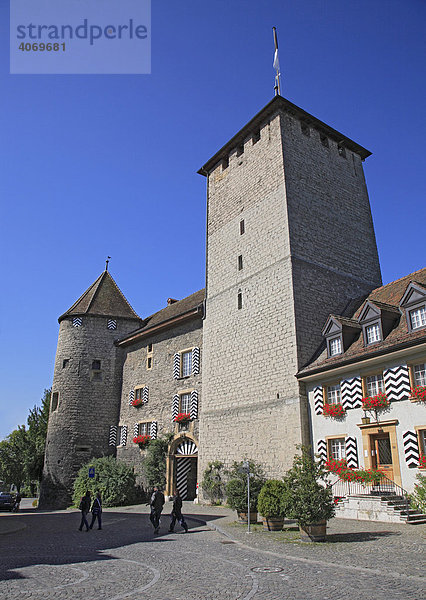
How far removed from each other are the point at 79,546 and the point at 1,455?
133ft

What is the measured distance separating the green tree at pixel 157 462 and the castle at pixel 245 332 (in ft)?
1.35

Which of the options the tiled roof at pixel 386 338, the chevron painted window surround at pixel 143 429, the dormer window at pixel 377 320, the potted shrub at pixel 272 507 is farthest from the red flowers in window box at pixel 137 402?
the potted shrub at pixel 272 507

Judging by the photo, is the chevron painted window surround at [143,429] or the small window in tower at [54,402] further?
the small window in tower at [54,402]

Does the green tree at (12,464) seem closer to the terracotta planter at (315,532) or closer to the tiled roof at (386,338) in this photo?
the tiled roof at (386,338)

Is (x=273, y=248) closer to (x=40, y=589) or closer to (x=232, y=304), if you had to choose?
(x=232, y=304)

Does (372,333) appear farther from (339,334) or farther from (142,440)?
(142,440)

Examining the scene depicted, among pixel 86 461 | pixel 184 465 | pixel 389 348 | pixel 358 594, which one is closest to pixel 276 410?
pixel 389 348

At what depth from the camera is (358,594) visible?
5.46 metres

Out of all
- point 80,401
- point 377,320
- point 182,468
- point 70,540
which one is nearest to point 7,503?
point 80,401

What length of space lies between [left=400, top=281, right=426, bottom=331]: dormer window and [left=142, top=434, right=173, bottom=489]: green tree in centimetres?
1305

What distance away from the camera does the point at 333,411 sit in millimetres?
15305

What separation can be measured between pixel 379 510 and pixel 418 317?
5783mm

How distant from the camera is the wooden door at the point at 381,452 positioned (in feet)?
45.4

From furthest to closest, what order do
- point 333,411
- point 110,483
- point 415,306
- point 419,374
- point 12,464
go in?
point 12,464 < point 110,483 < point 333,411 < point 415,306 < point 419,374
